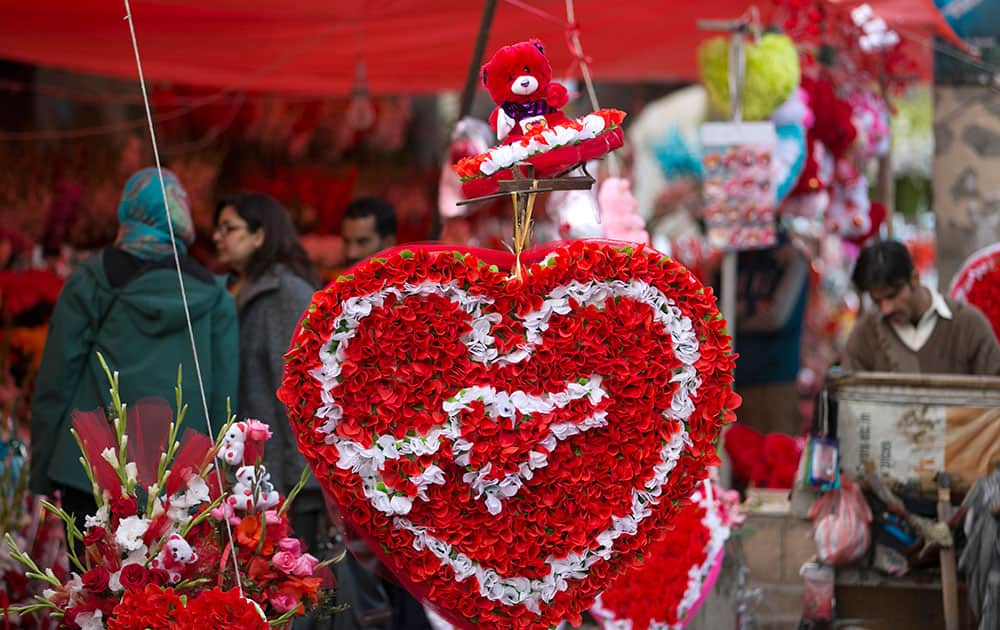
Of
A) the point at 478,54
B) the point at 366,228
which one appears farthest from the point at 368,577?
the point at 478,54

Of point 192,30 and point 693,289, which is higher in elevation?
point 192,30

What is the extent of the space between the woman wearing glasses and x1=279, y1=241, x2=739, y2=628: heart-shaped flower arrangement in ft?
4.21

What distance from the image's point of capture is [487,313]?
11.0 ft

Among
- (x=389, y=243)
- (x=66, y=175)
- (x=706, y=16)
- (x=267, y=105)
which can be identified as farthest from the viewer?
(x=267, y=105)

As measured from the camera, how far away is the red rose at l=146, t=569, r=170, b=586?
3.20 metres

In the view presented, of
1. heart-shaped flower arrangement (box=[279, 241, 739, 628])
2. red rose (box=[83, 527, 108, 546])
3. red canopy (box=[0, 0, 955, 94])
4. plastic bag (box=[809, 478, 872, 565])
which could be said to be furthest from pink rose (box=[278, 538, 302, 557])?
red canopy (box=[0, 0, 955, 94])

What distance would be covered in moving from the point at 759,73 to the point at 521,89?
112 inches

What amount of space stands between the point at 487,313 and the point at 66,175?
4905 mm

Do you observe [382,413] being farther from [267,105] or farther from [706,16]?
[267,105]

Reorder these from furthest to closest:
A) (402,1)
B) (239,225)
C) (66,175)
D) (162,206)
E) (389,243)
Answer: (66,175) < (402,1) < (389,243) < (239,225) < (162,206)

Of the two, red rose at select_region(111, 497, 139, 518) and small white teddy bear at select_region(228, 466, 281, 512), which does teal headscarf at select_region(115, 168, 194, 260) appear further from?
red rose at select_region(111, 497, 139, 518)

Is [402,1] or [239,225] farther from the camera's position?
[402,1]

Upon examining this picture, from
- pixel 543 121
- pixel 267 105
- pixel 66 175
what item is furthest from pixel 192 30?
pixel 543 121

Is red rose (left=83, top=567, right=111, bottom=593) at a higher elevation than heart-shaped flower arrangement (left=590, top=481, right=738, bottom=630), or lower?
higher
